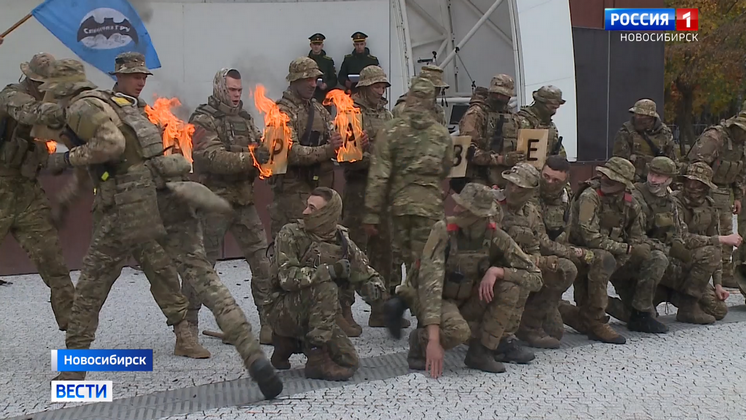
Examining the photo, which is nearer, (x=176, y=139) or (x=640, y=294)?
(x=176, y=139)

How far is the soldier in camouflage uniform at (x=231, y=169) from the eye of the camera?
6.81 metres

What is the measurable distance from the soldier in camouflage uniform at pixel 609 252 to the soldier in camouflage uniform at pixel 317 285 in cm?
201

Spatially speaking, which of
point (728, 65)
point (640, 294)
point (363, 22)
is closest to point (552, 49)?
point (363, 22)

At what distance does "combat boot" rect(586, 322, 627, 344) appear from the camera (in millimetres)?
7082

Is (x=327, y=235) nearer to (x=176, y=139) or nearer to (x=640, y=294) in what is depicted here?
(x=176, y=139)

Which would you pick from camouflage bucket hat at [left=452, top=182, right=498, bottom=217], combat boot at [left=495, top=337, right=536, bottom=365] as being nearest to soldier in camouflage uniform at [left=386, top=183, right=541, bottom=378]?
camouflage bucket hat at [left=452, top=182, right=498, bottom=217]

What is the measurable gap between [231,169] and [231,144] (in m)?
0.24

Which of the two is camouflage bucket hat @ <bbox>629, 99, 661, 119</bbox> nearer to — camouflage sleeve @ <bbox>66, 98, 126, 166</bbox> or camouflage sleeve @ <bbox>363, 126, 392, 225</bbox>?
camouflage sleeve @ <bbox>363, 126, 392, 225</bbox>

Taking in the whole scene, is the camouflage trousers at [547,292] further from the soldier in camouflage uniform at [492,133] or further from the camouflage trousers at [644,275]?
the soldier in camouflage uniform at [492,133]

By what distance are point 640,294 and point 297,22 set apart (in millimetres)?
6474

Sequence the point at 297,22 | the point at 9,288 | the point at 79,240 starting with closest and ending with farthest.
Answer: the point at 9,288
the point at 79,240
the point at 297,22

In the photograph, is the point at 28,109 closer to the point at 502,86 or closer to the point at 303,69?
the point at 303,69

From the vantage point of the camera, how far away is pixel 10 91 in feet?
21.3

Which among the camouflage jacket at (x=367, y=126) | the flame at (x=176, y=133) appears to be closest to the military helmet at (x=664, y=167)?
the camouflage jacket at (x=367, y=126)
